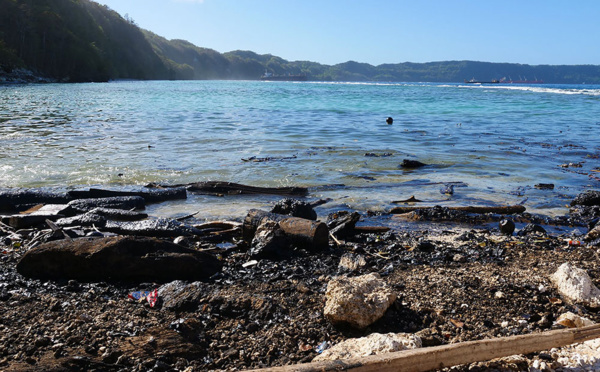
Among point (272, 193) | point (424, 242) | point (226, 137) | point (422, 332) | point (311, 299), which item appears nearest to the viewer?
point (422, 332)

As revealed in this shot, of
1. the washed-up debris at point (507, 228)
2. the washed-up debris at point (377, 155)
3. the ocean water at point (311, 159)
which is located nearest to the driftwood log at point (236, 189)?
the ocean water at point (311, 159)

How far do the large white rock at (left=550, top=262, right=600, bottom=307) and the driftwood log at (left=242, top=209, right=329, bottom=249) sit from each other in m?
2.43

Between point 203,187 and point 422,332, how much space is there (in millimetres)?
6145

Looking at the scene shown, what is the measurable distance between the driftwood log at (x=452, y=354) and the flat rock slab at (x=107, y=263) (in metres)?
2.26

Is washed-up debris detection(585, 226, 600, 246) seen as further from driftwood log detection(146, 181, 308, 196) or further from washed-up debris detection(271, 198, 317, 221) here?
driftwood log detection(146, 181, 308, 196)

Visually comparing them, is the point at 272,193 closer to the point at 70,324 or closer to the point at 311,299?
the point at 311,299

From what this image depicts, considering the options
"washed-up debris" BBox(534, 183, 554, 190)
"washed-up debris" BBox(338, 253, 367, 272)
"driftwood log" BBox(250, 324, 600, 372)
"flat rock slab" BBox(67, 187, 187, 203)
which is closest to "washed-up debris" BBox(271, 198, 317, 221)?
"washed-up debris" BBox(338, 253, 367, 272)

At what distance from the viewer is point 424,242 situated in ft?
17.8

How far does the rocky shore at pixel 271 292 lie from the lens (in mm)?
3016

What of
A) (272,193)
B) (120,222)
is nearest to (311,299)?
(120,222)

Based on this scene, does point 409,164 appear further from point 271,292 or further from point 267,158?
point 271,292

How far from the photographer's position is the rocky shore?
3.02 m

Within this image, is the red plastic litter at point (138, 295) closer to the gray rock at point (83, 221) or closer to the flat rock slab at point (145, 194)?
the gray rock at point (83, 221)

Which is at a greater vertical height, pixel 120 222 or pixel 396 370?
pixel 396 370
